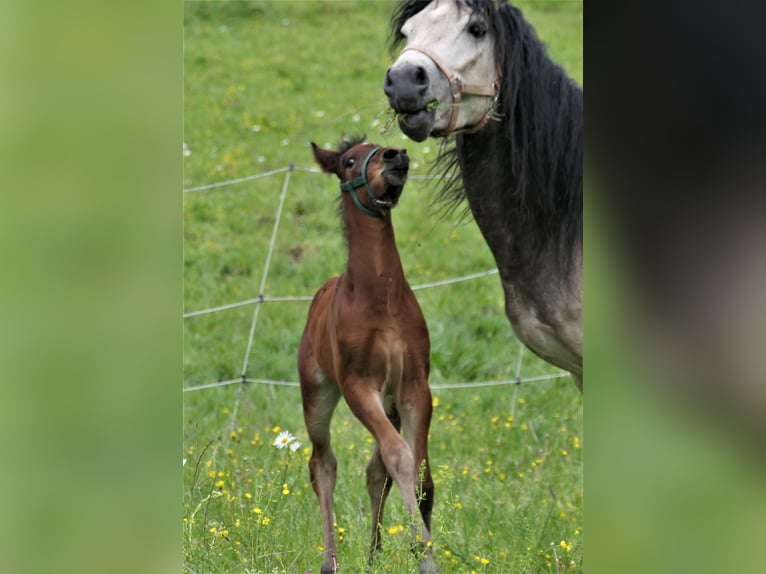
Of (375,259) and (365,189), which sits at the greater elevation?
(365,189)

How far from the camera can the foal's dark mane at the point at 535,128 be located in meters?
2.64

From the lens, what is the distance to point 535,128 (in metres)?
2.73

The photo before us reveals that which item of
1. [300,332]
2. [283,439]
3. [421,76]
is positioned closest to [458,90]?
[421,76]

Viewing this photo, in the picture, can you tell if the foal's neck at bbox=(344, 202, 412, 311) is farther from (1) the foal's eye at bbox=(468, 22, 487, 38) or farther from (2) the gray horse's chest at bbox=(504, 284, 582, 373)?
(1) the foal's eye at bbox=(468, 22, 487, 38)

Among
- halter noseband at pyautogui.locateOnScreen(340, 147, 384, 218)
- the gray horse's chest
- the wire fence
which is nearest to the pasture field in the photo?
the wire fence

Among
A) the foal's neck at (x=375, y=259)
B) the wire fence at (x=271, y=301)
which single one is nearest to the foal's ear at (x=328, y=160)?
the foal's neck at (x=375, y=259)

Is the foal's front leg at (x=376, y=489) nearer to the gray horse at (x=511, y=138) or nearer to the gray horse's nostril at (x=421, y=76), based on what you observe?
the gray horse at (x=511, y=138)

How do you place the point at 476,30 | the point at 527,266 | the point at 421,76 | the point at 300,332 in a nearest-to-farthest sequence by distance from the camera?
the point at 421,76, the point at 476,30, the point at 527,266, the point at 300,332

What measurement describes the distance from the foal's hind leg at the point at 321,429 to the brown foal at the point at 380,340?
91mm

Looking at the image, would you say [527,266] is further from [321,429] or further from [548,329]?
[321,429]

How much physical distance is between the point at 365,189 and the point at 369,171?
0.06m
